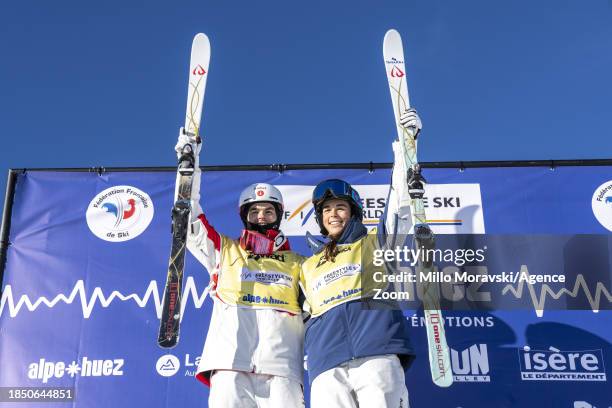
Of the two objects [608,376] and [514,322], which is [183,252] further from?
[608,376]

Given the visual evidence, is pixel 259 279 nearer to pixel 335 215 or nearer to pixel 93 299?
pixel 335 215

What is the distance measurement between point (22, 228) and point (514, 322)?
482 cm

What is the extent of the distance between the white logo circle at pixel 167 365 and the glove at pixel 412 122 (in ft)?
9.57

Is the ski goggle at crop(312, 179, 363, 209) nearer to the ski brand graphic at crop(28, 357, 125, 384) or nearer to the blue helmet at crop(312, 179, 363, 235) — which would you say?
the blue helmet at crop(312, 179, 363, 235)

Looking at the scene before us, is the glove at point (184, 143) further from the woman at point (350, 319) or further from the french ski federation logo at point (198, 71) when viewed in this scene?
the woman at point (350, 319)

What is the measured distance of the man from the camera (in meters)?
4.07

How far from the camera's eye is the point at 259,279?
4.48m

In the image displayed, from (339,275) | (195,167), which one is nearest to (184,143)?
(195,167)

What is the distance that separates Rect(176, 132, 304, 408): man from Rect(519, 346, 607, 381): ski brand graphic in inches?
87.4

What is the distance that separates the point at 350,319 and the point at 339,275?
355 mm

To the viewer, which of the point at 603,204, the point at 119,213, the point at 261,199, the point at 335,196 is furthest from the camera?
the point at 119,213

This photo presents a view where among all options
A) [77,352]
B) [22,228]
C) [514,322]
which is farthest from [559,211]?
[22,228]

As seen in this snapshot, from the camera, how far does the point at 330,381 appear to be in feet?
12.8

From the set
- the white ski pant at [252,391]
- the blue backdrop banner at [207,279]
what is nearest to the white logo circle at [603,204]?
the blue backdrop banner at [207,279]
